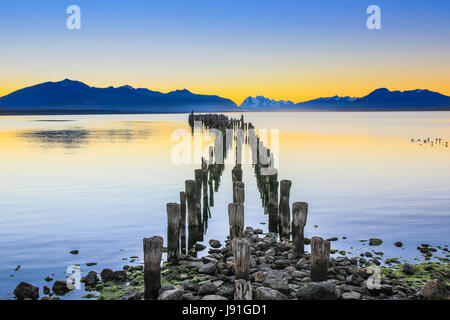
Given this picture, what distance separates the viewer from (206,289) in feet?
23.8

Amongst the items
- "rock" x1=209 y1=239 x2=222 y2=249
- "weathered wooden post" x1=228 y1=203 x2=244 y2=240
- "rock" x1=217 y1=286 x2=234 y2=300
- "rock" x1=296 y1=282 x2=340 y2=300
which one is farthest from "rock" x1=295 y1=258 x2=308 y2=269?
"rock" x1=209 y1=239 x2=222 y2=249

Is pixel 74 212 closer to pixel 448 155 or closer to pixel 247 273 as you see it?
pixel 247 273

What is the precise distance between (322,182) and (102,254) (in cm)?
1429

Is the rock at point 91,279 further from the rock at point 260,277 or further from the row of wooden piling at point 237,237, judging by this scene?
the rock at point 260,277

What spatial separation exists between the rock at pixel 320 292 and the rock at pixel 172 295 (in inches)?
80.9

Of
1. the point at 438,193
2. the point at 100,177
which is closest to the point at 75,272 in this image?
the point at 100,177

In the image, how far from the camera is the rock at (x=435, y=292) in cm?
668

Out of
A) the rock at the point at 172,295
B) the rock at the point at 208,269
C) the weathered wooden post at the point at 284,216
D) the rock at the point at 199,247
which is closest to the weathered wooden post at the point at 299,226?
the weathered wooden post at the point at 284,216

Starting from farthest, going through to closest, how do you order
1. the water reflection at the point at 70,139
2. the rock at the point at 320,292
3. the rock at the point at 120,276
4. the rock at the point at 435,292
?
the water reflection at the point at 70,139
the rock at the point at 120,276
the rock at the point at 320,292
the rock at the point at 435,292

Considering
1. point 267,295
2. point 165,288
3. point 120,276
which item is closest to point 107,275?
point 120,276

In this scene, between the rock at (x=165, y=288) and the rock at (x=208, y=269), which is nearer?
the rock at (x=165, y=288)

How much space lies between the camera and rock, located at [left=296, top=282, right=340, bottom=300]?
6.80m

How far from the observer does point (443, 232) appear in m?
12.6

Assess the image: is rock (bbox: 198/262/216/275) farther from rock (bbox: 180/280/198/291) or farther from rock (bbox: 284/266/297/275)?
rock (bbox: 284/266/297/275)
